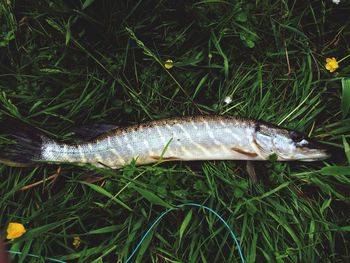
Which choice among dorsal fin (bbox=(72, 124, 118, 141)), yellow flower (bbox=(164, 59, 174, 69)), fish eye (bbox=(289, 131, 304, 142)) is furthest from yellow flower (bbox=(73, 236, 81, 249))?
fish eye (bbox=(289, 131, 304, 142))

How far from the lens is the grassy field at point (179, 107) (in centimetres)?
193

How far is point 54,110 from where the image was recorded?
2164 mm

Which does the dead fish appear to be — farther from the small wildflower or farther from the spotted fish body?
the small wildflower

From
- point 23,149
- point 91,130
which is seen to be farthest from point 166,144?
point 23,149

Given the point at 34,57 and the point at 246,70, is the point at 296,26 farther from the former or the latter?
the point at 34,57

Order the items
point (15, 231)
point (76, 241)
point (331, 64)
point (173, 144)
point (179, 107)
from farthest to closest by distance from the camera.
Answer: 1. point (179, 107)
2. point (331, 64)
3. point (173, 144)
4. point (76, 241)
5. point (15, 231)

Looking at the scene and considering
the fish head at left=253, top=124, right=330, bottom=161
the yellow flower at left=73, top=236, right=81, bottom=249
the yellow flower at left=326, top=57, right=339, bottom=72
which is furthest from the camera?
the yellow flower at left=326, top=57, right=339, bottom=72

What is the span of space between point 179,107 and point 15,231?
115 cm

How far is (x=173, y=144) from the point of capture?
203cm

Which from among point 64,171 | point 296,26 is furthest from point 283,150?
point 64,171

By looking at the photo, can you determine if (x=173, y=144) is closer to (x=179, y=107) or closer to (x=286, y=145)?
(x=179, y=107)

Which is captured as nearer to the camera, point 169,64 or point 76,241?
point 76,241

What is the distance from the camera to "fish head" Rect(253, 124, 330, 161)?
2.03 m

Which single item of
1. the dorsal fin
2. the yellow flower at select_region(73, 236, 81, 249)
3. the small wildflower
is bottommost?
the yellow flower at select_region(73, 236, 81, 249)
